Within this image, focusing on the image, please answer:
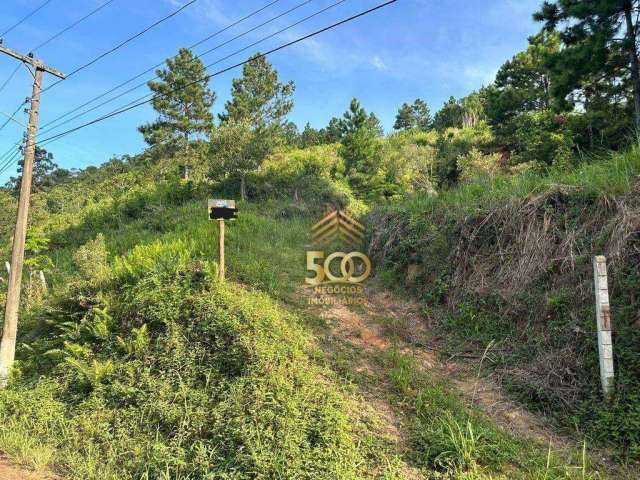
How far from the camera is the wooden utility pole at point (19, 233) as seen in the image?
6.18 meters

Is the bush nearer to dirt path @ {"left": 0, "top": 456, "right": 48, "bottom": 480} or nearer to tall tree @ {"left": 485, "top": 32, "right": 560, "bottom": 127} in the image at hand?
dirt path @ {"left": 0, "top": 456, "right": 48, "bottom": 480}

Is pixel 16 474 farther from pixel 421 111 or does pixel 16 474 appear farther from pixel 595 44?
pixel 421 111

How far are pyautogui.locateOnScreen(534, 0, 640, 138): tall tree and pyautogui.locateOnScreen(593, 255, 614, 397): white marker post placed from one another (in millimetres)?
7087

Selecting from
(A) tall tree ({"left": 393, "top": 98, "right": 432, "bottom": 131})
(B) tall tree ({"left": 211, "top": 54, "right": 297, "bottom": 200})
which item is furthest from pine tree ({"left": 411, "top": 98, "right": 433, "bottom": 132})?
(B) tall tree ({"left": 211, "top": 54, "right": 297, "bottom": 200})

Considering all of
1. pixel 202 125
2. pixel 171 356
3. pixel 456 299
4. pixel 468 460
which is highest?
pixel 202 125

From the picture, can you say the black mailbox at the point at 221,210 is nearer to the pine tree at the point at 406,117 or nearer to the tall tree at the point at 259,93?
the tall tree at the point at 259,93

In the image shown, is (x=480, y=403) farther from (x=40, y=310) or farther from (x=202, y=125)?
(x=202, y=125)

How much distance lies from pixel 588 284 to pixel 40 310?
27.1ft

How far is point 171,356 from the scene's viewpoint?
174 inches

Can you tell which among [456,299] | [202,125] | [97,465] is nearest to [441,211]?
[456,299]

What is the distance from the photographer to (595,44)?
810 cm

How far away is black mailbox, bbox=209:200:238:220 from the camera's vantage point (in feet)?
18.8

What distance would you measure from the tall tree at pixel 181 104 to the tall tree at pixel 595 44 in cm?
1764

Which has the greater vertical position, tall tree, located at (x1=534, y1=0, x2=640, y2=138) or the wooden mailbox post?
tall tree, located at (x1=534, y1=0, x2=640, y2=138)
